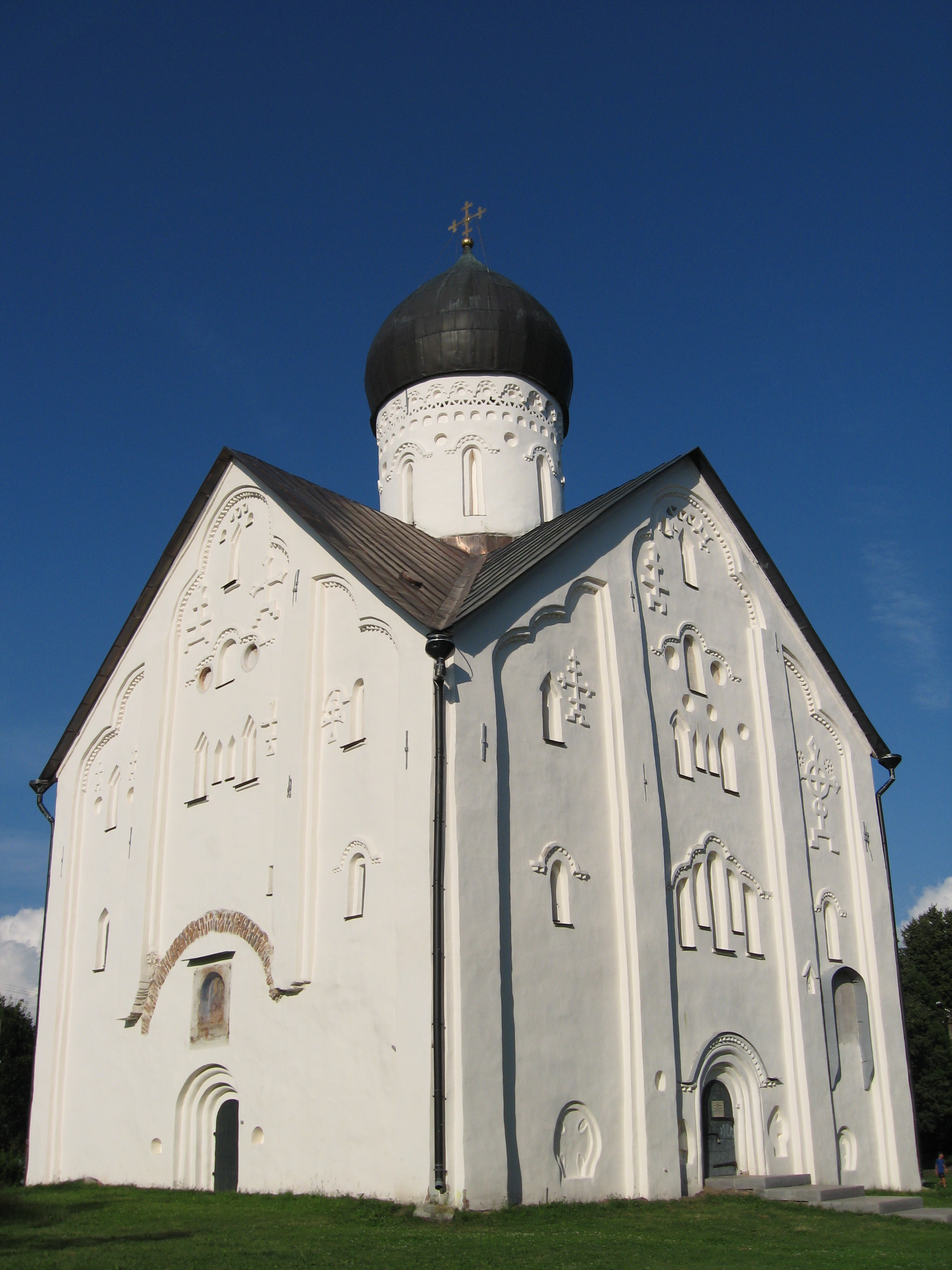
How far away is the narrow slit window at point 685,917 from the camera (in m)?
13.8

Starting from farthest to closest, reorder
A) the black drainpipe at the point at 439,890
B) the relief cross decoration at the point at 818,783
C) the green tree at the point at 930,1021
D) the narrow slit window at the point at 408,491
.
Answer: the green tree at the point at 930,1021
the narrow slit window at the point at 408,491
the relief cross decoration at the point at 818,783
the black drainpipe at the point at 439,890

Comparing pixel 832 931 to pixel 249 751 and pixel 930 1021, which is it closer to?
pixel 249 751

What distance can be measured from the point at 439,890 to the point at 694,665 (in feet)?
20.1

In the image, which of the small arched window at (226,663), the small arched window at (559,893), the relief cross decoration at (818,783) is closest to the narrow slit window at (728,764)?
the relief cross decoration at (818,783)

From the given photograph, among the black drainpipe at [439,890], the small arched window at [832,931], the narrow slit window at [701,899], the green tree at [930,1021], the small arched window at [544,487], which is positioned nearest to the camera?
the black drainpipe at [439,890]

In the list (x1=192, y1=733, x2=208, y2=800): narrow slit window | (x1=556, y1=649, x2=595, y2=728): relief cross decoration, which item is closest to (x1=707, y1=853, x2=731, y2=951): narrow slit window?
(x1=556, y1=649, x2=595, y2=728): relief cross decoration

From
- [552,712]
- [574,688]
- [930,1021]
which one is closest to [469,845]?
[552,712]

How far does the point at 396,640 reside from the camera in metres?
12.5

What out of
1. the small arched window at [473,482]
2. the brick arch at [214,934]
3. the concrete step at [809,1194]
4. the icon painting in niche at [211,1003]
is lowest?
the concrete step at [809,1194]

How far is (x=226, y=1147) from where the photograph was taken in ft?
43.8

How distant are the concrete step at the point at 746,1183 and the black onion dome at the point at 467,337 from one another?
11.8 metres

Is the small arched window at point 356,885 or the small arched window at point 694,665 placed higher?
the small arched window at point 694,665

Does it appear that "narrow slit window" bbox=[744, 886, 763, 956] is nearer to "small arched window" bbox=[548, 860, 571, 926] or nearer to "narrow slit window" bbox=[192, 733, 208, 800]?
"small arched window" bbox=[548, 860, 571, 926]

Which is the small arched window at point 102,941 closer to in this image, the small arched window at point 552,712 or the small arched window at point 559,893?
the small arched window at point 559,893
